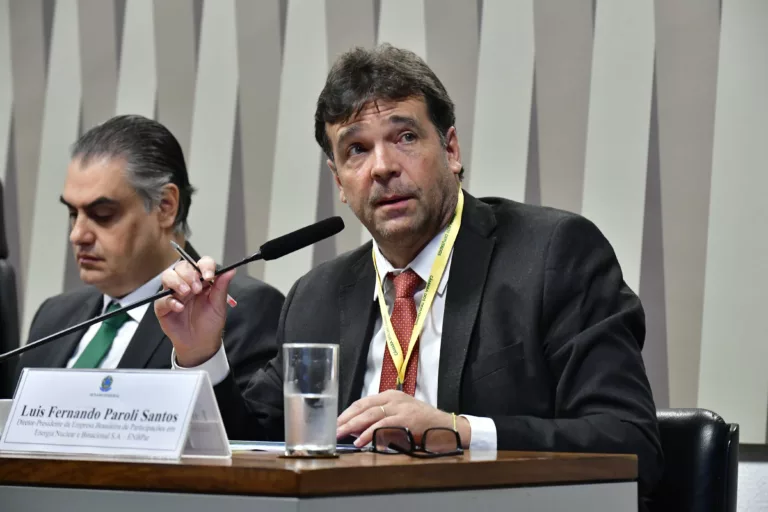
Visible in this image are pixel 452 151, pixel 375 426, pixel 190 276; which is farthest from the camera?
pixel 452 151

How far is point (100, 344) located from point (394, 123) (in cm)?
129

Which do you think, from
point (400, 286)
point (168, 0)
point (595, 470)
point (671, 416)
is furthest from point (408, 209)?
point (168, 0)

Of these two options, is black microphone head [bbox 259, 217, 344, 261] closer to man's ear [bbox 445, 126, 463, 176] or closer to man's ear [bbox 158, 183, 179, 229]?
man's ear [bbox 445, 126, 463, 176]

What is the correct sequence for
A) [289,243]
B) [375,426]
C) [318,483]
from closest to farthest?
[318,483] → [375,426] → [289,243]

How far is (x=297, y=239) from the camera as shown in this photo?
6.11ft

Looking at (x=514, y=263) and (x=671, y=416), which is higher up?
(x=514, y=263)

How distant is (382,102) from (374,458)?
1192mm

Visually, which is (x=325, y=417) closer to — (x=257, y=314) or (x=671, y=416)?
(x=671, y=416)

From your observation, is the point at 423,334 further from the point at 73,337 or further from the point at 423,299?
the point at 73,337

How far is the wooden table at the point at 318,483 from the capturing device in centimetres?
113

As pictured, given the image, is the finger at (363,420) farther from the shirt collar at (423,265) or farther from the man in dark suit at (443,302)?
the shirt collar at (423,265)

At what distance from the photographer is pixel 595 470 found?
4.68ft

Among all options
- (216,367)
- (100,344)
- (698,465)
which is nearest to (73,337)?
(100,344)

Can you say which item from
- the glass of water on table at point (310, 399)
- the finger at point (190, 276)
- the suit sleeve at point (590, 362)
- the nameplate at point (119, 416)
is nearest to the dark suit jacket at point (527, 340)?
the suit sleeve at point (590, 362)
